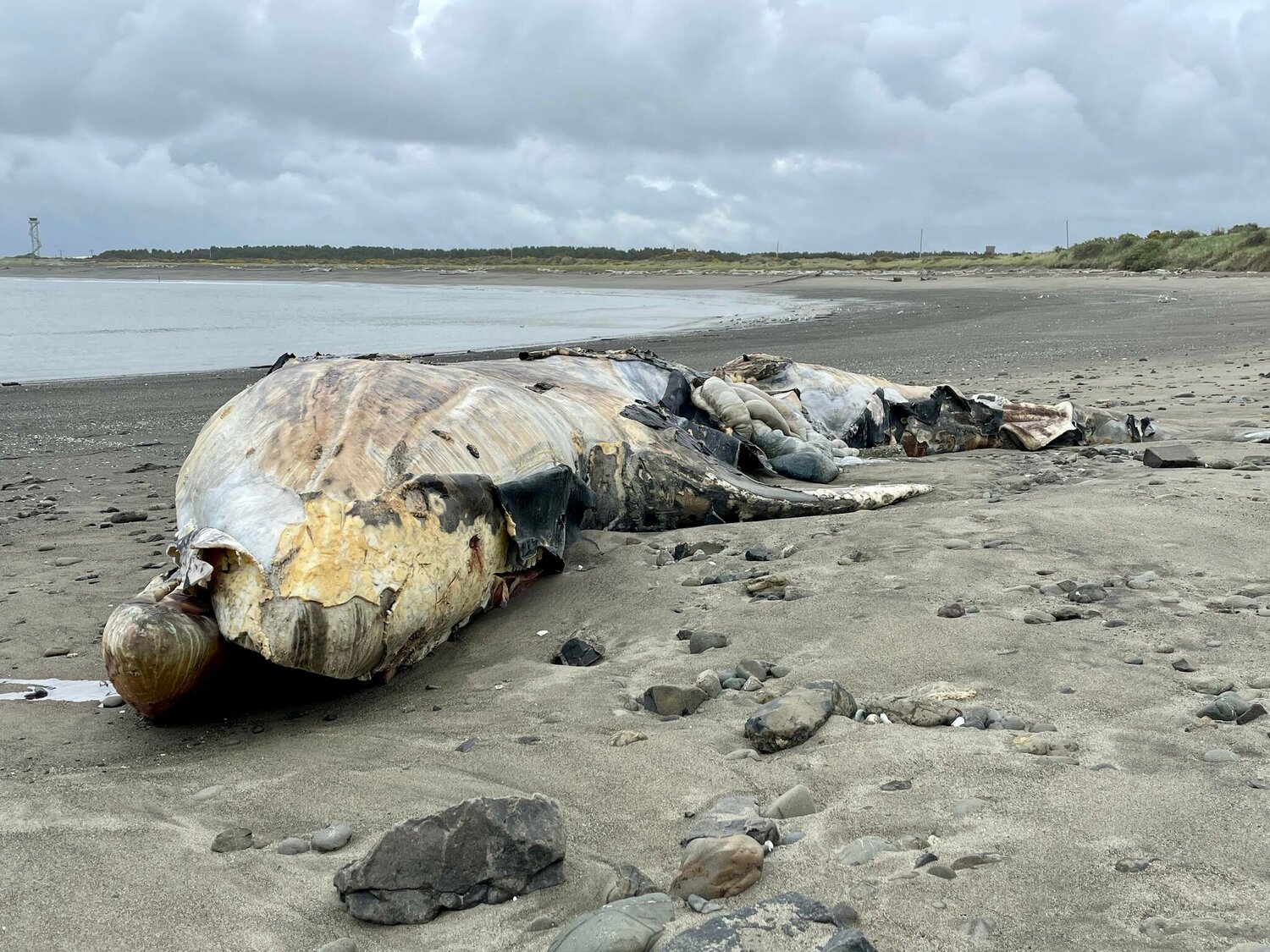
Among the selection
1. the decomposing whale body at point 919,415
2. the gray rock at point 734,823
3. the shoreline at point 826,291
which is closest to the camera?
the gray rock at point 734,823

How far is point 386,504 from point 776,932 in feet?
7.37

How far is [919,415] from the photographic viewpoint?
809cm

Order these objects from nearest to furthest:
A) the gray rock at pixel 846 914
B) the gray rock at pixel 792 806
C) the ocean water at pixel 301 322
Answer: the gray rock at pixel 846 914, the gray rock at pixel 792 806, the ocean water at pixel 301 322

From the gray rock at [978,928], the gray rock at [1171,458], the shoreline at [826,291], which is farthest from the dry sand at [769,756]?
the shoreline at [826,291]

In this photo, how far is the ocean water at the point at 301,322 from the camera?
20.3 m

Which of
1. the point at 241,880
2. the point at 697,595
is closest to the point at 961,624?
the point at 697,595

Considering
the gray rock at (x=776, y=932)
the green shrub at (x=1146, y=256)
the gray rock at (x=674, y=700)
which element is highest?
the green shrub at (x=1146, y=256)

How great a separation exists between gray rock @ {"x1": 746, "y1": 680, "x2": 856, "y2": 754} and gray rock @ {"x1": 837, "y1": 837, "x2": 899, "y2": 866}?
564 mm

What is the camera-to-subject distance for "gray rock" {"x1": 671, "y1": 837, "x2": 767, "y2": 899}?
7.08 feet

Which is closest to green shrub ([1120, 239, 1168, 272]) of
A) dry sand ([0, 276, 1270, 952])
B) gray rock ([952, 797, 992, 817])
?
dry sand ([0, 276, 1270, 952])

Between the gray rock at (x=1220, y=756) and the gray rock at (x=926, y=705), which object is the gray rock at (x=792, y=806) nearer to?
the gray rock at (x=926, y=705)

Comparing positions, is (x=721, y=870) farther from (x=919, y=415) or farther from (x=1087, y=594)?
(x=919, y=415)

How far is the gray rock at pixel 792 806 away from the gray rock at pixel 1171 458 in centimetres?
436

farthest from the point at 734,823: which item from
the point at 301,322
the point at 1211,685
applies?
the point at 301,322
